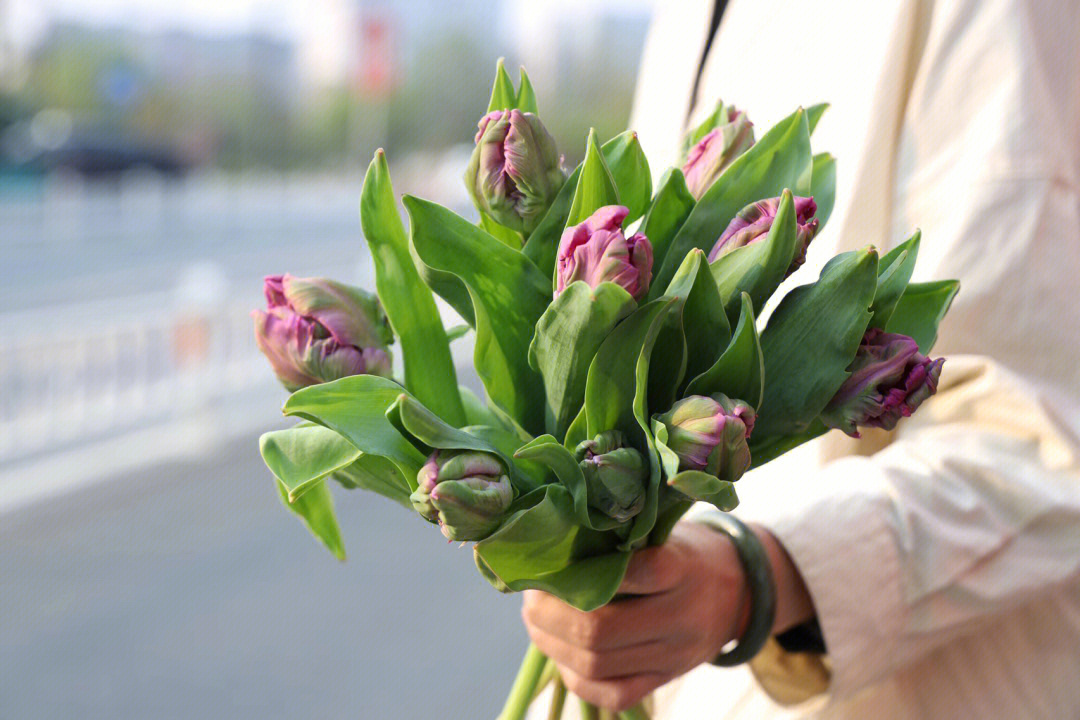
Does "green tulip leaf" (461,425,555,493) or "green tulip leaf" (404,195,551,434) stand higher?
"green tulip leaf" (404,195,551,434)

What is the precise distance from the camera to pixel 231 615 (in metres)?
2.58

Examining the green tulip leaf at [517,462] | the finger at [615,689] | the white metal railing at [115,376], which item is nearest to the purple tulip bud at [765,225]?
the green tulip leaf at [517,462]

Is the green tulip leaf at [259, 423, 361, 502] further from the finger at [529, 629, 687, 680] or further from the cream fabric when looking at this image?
the cream fabric

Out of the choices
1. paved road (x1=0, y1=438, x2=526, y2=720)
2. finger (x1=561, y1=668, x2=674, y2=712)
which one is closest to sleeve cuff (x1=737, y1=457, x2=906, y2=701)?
finger (x1=561, y1=668, x2=674, y2=712)

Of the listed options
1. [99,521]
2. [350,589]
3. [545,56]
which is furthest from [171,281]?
[545,56]

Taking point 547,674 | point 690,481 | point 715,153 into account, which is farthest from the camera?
point 547,674

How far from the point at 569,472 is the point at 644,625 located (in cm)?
14

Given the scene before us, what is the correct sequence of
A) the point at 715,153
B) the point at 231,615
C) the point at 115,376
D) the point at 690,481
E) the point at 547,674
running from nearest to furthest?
the point at 690,481 < the point at 715,153 < the point at 547,674 < the point at 231,615 < the point at 115,376

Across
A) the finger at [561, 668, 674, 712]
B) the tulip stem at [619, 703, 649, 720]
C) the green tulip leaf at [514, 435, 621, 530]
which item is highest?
the green tulip leaf at [514, 435, 621, 530]

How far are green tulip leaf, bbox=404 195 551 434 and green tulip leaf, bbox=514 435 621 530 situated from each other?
0.05 metres

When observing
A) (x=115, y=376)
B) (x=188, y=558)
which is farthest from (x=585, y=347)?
(x=115, y=376)

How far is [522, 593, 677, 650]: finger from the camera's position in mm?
468

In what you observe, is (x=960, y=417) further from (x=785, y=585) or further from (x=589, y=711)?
(x=589, y=711)

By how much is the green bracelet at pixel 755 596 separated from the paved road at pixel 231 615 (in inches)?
74.1
